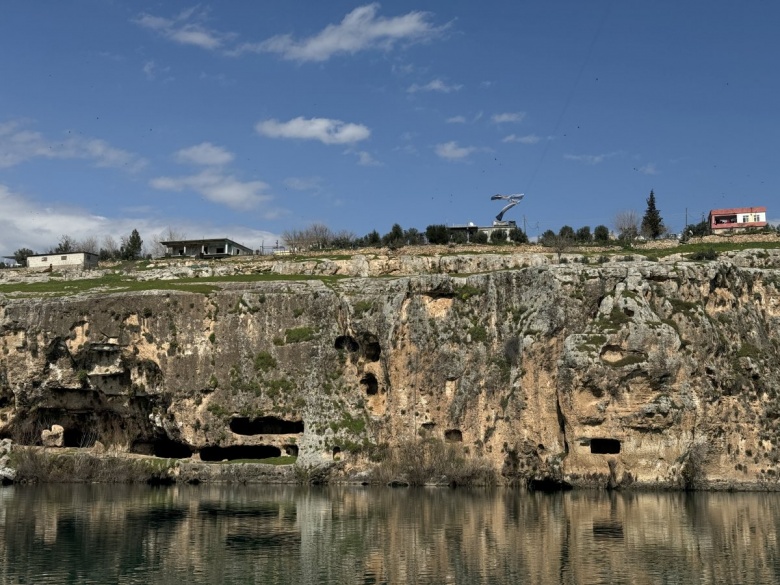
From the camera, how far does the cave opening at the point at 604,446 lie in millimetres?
51312

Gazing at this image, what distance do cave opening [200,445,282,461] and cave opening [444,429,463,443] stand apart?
1119 centimetres

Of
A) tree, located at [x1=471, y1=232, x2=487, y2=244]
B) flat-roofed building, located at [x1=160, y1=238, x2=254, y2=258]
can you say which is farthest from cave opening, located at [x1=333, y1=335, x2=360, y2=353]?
flat-roofed building, located at [x1=160, y1=238, x2=254, y2=258]

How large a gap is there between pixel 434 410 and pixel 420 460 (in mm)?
3489

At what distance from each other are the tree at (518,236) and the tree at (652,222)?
1847 cm

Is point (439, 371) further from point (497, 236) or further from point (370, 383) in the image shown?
point (497, 236)

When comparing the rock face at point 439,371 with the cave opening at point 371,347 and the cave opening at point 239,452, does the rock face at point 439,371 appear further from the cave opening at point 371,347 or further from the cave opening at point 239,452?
the cave opening at point 239,452

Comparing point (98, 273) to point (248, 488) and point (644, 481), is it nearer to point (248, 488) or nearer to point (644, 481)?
point (248, 488)

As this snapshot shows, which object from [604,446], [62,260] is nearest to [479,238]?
[604,446]

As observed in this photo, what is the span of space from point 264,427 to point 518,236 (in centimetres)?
3817

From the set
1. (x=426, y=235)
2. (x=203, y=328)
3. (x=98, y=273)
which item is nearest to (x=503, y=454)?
(x=203, y=328)

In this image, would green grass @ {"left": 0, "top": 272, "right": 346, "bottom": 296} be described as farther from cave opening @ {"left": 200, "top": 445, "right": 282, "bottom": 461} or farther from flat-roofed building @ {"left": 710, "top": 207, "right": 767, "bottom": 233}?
flat-roofed building @ {"left": 710, "top": 207, "right": 767, "bottom": 233}

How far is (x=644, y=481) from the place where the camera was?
161 feet

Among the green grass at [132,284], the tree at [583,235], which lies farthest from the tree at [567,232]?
the green grass at [132,284]

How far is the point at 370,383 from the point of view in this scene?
58875 millimetres
